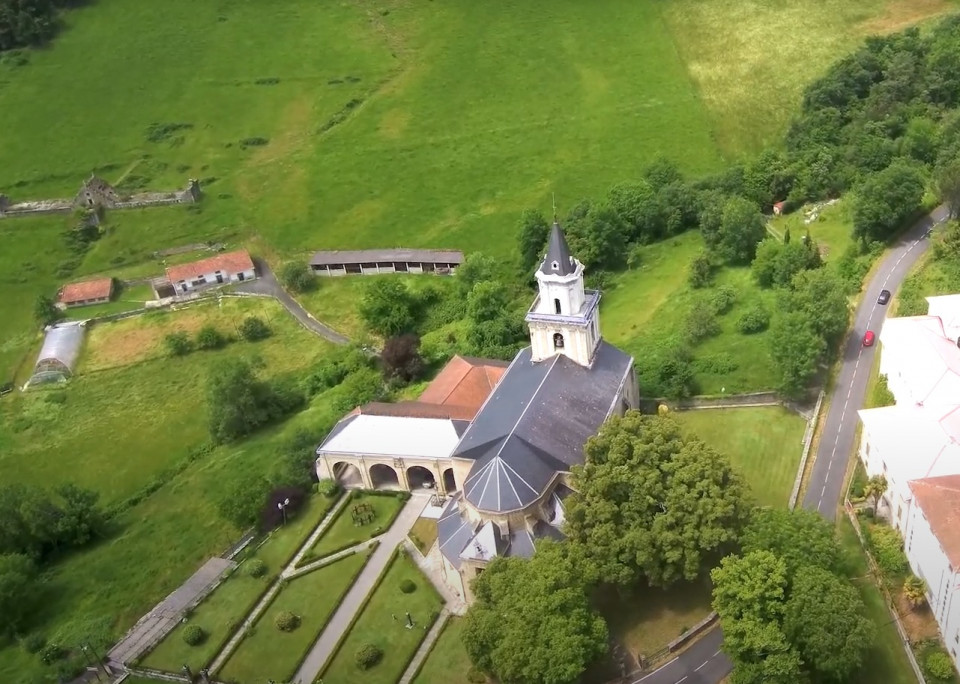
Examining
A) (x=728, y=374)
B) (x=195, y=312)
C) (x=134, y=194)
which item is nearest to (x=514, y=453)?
(x=728, y=374)

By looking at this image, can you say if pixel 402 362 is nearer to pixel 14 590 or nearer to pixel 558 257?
pixel 558 257

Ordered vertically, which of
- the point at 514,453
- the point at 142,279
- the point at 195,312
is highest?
the point at 142,279

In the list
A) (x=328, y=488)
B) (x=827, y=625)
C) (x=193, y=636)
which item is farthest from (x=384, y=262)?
(x=827, y=625)

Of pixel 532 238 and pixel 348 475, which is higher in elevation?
pixel 532 238

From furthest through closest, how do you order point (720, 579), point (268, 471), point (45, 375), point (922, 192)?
point (45, 375) < point (922, 192) < point (268, 471) < point (720, 579)

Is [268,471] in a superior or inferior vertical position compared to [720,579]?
superior

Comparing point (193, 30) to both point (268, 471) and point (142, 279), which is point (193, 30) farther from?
point (268, 471)

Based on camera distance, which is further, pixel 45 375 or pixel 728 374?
pixel 45 375

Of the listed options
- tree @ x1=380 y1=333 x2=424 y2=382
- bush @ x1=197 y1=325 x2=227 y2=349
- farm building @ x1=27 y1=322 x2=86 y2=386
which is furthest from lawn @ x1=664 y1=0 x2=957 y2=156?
farm building @ x1=27 y1=322 x2=86 y2=386
